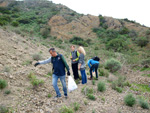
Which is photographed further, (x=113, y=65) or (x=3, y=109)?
(x=113, y=65)

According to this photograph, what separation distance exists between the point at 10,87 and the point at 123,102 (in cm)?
403

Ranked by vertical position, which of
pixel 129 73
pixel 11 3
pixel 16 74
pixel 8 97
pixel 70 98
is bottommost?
pixel 129 73

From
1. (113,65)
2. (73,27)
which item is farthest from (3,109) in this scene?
(73,27)

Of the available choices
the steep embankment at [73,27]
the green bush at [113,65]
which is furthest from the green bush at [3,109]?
the steep embankment at [73,27]

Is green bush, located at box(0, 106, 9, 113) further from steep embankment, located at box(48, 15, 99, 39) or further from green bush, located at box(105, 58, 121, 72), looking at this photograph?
steep embankment, located at box(48, 15, 99, 39)

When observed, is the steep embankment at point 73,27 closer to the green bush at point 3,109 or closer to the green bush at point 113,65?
the green bush at point 113,65

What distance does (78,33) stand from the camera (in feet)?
85.1

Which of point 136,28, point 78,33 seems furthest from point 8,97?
point 136,28

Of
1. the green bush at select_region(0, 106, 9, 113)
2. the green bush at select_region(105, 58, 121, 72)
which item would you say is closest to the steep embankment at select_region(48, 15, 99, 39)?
the green bush at select_region(105, 58, 121, 72)

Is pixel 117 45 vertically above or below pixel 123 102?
above

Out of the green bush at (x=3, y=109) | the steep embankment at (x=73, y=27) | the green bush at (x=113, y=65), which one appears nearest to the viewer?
the green bush at (x=3, y=109)

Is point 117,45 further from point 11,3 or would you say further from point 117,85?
point 11,3

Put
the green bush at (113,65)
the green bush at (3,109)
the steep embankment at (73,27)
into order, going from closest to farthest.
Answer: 1. the green bush at (3,109)
2. the green bush at (113,65)
3. the steep embankment at (73,27)

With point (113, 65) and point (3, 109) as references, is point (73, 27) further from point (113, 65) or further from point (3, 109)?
point (3, 109)
